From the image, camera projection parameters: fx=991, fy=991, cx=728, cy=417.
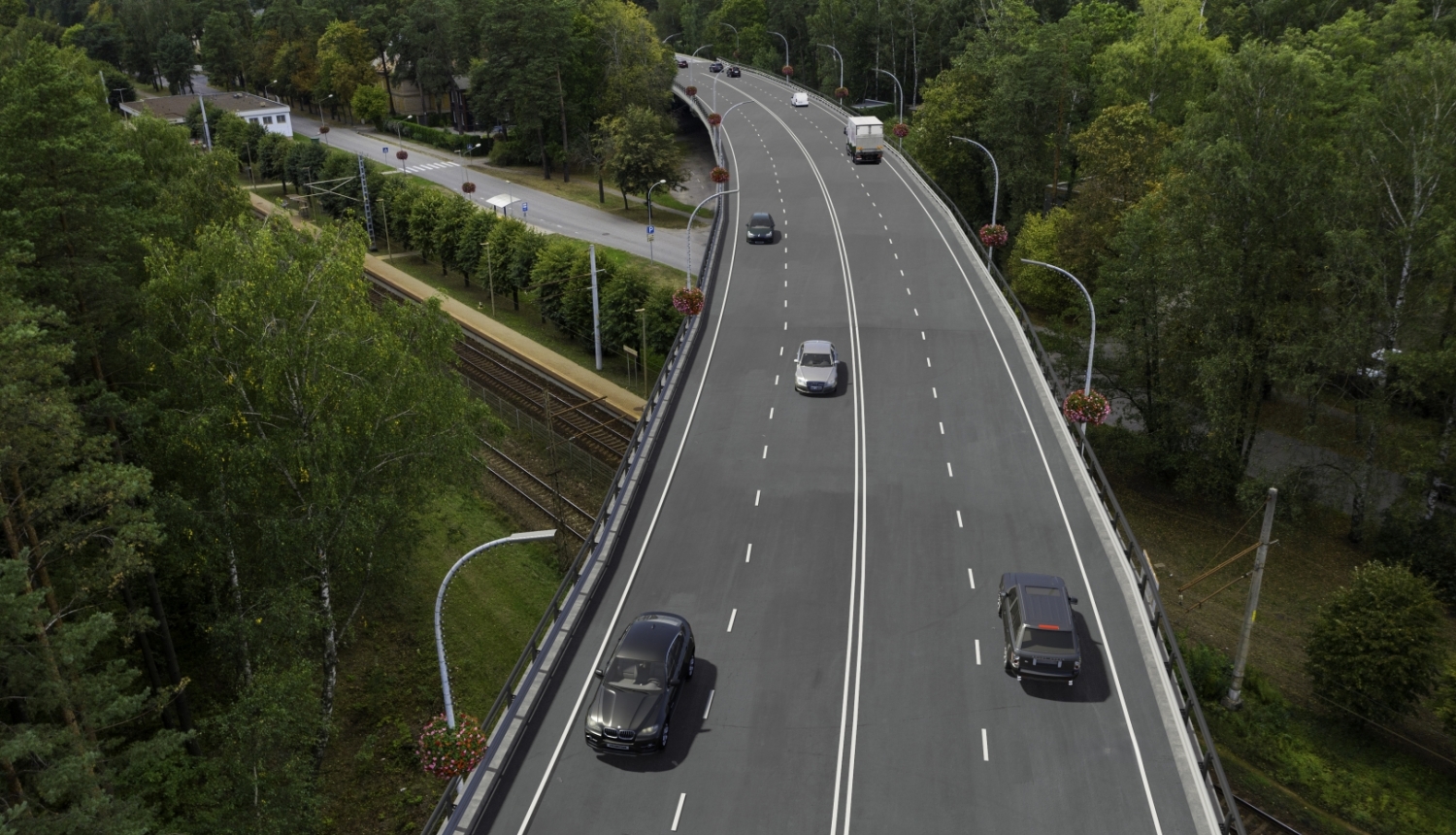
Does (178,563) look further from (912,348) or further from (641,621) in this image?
(912,348)

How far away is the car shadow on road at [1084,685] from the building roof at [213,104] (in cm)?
11254

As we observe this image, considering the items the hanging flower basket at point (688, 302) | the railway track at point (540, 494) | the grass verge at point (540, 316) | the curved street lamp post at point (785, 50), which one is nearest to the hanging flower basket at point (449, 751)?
the railway track at point (540, 494)

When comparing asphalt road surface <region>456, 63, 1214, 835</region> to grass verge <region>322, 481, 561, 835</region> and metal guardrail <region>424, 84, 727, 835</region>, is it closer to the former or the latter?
metal guardrail <region>424, 84, 727, 835</region>

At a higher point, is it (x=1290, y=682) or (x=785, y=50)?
(x=785, y=50)

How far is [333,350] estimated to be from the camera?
85.7 ft

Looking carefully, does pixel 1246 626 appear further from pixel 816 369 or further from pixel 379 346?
pixel 379 346

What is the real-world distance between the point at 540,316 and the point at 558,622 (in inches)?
1628

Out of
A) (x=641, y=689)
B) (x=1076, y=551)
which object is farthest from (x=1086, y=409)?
(x=641, y=689)

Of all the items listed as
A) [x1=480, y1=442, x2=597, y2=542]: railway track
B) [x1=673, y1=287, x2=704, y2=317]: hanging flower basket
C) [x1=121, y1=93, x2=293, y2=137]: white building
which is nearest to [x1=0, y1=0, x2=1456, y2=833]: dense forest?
[x1=673, y1=287, x2=704, y2=317]: hanging flower basket

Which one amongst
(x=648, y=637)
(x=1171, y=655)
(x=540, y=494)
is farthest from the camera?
(x=540, y=494)

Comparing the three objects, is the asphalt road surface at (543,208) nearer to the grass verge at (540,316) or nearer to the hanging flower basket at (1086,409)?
the grass verge at (540,316)

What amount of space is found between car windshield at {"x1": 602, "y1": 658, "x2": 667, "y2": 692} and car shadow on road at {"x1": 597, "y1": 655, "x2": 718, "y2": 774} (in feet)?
3.84

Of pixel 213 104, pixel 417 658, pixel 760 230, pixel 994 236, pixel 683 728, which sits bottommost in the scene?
pixel 417 658

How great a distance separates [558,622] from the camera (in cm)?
2595
